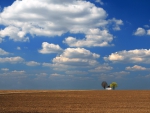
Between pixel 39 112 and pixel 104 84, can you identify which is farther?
pixel 104 84

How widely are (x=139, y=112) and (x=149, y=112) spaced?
43.1 inches

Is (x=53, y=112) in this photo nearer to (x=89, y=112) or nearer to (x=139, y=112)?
(x=89, y=112)

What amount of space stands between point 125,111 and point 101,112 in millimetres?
3021

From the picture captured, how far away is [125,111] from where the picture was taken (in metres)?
30.3

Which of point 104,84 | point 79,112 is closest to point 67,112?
point 79,112

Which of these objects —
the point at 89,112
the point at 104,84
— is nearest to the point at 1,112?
the point at 89,112

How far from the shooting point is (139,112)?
1163 inches

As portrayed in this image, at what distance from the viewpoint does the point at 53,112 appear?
29.5 metres

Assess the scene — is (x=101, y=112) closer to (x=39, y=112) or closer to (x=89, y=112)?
(x=89, y=112)

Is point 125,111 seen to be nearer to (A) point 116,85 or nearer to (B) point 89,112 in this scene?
(B) point 89,112

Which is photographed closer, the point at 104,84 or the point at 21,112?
the point at 21,112

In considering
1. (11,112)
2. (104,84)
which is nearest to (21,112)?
(11,112)

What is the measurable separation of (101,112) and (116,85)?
142 meters

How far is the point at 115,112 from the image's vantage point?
29.1 m
